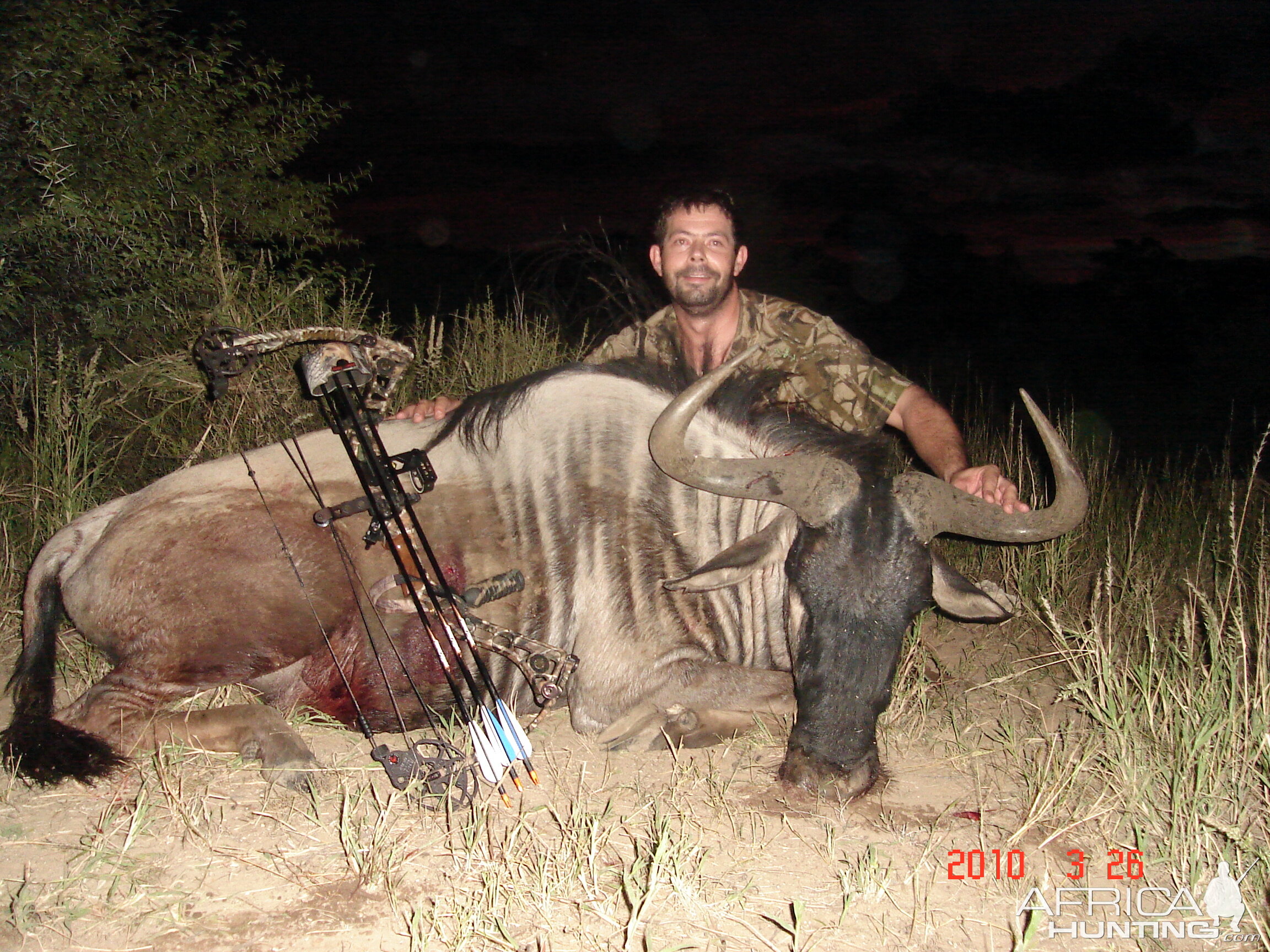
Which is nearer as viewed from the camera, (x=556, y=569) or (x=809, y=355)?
(x=556, y=569)

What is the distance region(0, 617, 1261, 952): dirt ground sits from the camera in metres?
1.89

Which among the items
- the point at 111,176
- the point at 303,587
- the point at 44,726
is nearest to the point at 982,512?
the point at 303,587

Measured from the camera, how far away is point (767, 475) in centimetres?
257

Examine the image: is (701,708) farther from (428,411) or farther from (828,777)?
(428,411)

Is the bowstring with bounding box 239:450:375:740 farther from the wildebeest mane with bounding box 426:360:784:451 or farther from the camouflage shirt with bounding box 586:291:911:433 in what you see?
the camouflage shirt with bounding box 586:291:911:433

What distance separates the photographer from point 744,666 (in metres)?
2.88

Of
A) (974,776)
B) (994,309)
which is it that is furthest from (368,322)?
(994,309)

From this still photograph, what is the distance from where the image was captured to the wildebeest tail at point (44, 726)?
243 cm

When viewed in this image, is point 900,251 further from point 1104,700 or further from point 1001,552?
point 1104,700

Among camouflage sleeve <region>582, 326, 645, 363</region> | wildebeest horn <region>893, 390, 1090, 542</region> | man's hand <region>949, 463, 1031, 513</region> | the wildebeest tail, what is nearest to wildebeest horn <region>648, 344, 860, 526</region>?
wildebeest horn <region>893, 390, 1090, 542</region>

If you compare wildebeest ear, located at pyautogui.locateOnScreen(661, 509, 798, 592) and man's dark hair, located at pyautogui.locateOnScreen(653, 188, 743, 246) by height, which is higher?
man's dark hair, located at pyautogui.locateOnScreen(653, 188, 743, 246)

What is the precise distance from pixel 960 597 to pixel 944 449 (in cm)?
74

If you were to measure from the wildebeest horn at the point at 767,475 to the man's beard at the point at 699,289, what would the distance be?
1.09m

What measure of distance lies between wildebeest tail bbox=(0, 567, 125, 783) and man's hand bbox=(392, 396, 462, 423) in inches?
48.7
